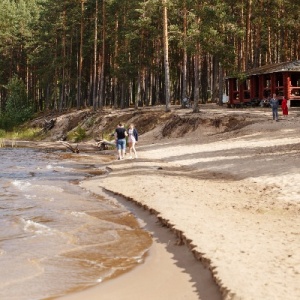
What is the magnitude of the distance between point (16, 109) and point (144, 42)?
71.3ft

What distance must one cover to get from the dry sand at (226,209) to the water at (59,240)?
22.6 inches

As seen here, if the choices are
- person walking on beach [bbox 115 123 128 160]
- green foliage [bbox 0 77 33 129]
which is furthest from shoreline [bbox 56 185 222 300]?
green foliage [bbox 0 77 33 129]

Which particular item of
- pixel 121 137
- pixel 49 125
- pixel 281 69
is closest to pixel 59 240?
pixel 121 137

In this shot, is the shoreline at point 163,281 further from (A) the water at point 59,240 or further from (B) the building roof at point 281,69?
(B) the building roof at point 281,69

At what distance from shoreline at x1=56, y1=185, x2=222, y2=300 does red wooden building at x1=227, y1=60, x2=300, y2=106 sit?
113 ft

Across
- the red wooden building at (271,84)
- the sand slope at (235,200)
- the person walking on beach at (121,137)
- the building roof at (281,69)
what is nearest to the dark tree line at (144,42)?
the building roof at (281,69)

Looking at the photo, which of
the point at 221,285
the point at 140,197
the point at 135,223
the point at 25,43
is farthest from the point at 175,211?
the point at 25,43

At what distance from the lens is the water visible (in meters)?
7.48

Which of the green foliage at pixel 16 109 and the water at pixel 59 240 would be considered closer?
the water at pixel 59 240

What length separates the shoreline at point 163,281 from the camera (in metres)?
6.62

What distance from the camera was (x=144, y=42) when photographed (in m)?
50.5

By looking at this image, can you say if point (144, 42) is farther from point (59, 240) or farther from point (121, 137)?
point (59, 240)

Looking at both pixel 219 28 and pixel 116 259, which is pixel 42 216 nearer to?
pixel 116 259

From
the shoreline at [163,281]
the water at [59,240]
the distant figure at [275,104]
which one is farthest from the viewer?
the distant figure at [275,104]
